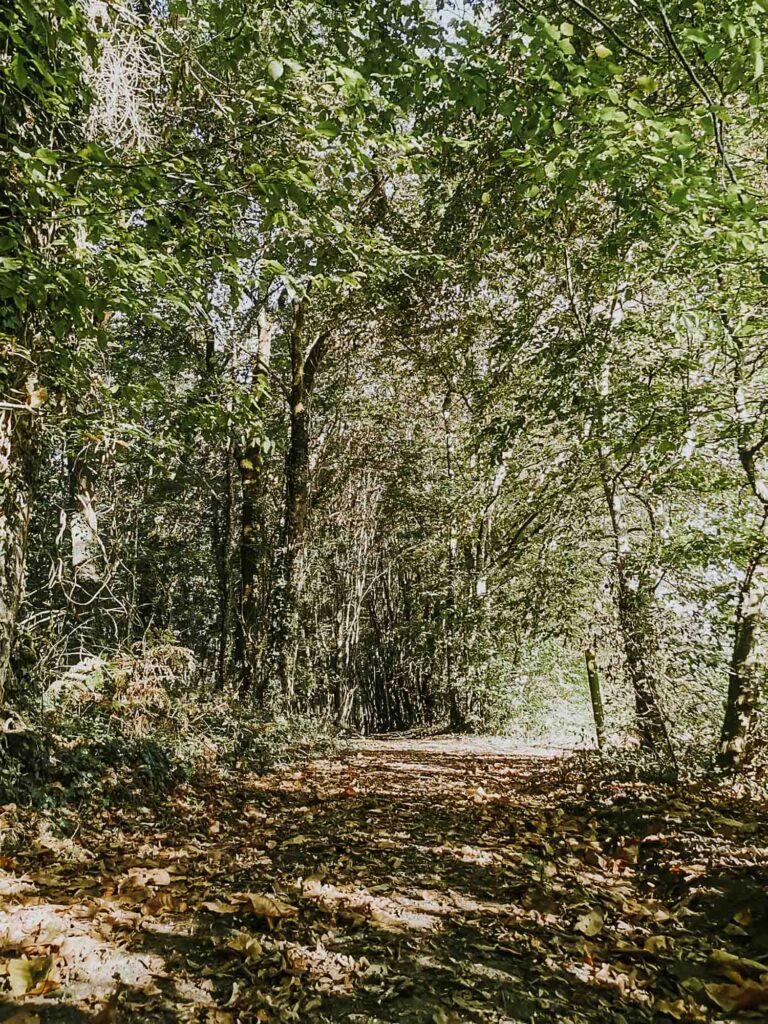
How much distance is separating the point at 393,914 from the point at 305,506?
333 inches

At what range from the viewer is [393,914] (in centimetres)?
369

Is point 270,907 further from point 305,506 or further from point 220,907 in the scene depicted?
point 305,506

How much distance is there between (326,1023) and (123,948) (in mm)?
1163

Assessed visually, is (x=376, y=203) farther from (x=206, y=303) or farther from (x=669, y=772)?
(x=669, y=772)

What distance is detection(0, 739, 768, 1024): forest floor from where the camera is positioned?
2.82 m

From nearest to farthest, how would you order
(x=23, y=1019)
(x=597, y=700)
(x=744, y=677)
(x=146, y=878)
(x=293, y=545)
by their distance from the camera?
1. (x=23, y=1019)
2. (x=146, y=878)
3. (x=744, y=677)
4. (x=597, y=700)
5. (x=293, y=545)

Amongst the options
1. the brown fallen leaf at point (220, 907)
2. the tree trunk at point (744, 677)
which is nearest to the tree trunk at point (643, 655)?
the tree trunk at point (744, 677)

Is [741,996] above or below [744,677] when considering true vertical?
below

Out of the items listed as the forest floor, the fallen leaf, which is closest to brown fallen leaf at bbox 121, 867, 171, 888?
the forest floor

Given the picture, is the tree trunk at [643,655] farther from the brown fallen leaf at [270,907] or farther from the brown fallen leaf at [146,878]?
the brown fallen leaf at [146,878]

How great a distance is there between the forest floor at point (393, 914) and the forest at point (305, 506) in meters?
0.02

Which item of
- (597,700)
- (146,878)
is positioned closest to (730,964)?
(146,878)

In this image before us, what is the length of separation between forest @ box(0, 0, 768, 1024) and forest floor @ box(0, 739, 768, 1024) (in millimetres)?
23

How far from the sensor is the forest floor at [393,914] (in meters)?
2.82
